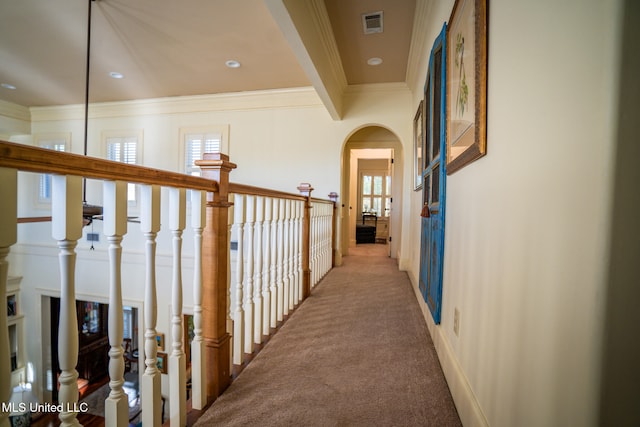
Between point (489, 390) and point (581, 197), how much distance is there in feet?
2.48

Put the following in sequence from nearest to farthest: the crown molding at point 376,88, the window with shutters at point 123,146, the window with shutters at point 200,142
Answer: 1. the crown molding at point 376,88
2. the window with shutters at point 200,142
3. the window with shutters at point 123,146

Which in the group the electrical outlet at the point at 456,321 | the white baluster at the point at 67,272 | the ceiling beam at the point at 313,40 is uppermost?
the ceiling beam at the point at 313,40

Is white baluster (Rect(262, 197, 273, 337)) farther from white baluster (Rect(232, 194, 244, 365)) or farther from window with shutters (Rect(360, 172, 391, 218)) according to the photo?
window with shutters (Rect(360, 172, 391, 218))

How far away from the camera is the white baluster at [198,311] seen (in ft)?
3.91

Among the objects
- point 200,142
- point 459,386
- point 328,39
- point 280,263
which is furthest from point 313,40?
point 200,142

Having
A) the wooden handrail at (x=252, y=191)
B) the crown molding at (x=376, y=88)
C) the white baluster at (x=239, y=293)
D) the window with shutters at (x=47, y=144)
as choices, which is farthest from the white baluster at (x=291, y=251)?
the window with shutters at (x=47, y=144)

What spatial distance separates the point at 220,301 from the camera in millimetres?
1325

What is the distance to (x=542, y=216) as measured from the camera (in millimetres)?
666

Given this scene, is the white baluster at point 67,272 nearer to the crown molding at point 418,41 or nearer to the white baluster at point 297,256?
the white baluster at point 297,256

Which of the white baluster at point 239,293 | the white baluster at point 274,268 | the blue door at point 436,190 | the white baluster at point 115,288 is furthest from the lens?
the white baluster at point 274,268

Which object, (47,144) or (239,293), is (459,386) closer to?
(239,293)

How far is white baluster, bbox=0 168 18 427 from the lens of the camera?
55cm

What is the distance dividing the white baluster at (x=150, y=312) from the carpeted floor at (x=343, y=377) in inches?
10.2

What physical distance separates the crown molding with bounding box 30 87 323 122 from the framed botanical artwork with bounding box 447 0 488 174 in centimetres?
355
